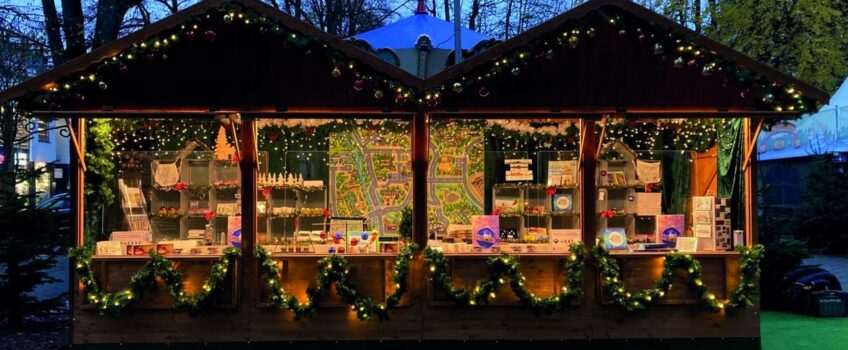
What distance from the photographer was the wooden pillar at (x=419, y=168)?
7703 mm

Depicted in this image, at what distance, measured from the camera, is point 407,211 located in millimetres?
8469

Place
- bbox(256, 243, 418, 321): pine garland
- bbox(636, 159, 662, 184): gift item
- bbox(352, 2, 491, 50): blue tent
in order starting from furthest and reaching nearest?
bbox(352, 2, 491, 50): blue tent
bbox(636, 159, 662, 184): gift item
bbox(256, 243, 418, 321): pine garland

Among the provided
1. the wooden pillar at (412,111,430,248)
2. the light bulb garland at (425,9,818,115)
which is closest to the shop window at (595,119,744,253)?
the light bulb garland at (425,9,818,115)

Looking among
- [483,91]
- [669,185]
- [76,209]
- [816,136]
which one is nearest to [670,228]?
[669,185]

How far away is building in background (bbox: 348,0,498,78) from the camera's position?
11344 millimetres

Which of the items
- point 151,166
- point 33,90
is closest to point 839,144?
point 151,166

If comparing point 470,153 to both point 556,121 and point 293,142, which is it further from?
point 293,142

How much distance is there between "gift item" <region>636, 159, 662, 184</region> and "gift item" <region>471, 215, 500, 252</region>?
2.02m

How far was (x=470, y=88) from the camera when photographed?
755 centimetres

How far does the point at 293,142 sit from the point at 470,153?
2.25 m

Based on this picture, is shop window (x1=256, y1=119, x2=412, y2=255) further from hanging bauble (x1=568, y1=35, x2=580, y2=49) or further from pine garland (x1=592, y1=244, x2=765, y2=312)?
pine garland (x1=592, y1=244, x2=765, y2=312)

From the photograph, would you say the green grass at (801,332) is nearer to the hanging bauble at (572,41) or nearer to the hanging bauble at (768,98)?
the hanging bauble at (768,98)

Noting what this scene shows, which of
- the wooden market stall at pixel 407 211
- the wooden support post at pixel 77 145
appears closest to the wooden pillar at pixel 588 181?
the wooden market stall at pixel 407 211

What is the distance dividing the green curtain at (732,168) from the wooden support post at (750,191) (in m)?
0.08
